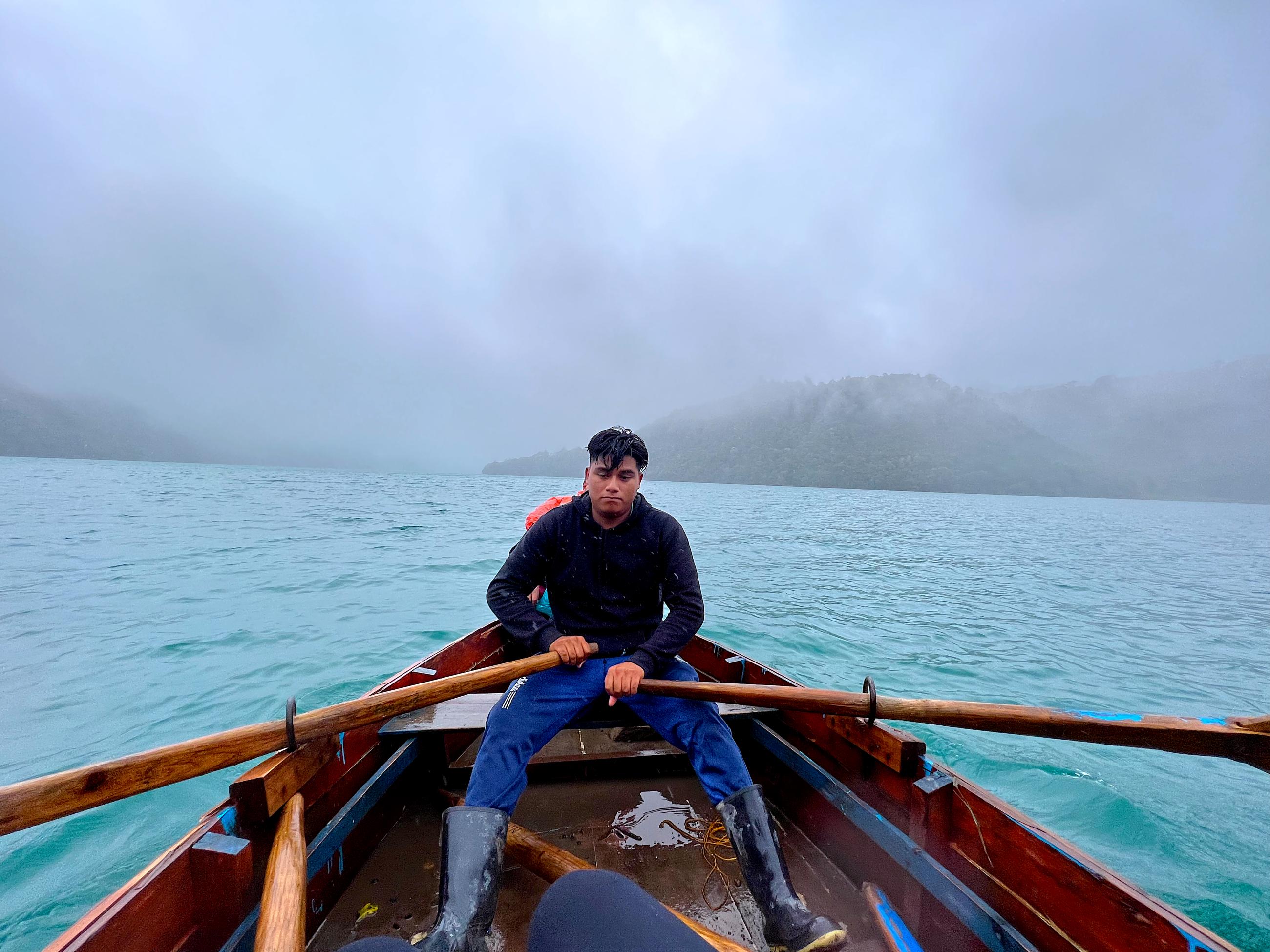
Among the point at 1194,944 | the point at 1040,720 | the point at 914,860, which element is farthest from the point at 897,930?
the point at 1040,720

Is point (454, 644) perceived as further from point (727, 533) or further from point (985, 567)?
point (727, 533)

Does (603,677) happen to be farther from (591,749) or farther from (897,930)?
(897,930)

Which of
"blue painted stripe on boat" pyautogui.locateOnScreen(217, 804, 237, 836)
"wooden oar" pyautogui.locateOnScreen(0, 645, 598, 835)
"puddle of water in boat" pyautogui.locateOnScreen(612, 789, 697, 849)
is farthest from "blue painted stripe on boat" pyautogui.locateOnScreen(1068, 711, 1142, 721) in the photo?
"blue painted stripe on boat" pyautogui.locateOnScreen(217, 804, 237, 836)

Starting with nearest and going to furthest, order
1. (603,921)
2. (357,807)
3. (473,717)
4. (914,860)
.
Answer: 1. (603,921)
2. (914,860)
3. (357,807)
4. (473,717)

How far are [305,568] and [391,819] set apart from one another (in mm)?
16287

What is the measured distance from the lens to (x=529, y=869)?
317 cm

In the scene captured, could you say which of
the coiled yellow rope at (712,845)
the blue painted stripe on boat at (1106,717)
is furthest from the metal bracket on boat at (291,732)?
the blue painted stripe on boat at (1106,717)

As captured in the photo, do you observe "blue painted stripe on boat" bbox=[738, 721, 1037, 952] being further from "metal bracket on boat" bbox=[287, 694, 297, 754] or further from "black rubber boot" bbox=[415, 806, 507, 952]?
"metal bracket on boat" bbox=[287, 694, 297, 754]

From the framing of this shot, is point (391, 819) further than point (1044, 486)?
No

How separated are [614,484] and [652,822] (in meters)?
2.40

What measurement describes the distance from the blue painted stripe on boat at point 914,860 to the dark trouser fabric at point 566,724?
0.76 meters

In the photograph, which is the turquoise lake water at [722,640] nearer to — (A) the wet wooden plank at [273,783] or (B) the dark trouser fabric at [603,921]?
(A) the wet wooden plank at [273,783]

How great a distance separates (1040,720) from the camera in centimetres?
289

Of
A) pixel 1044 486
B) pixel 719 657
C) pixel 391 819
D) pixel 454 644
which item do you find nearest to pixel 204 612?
pixel 454 644
